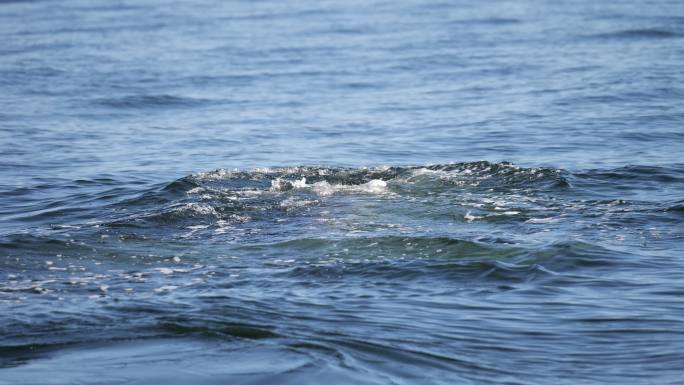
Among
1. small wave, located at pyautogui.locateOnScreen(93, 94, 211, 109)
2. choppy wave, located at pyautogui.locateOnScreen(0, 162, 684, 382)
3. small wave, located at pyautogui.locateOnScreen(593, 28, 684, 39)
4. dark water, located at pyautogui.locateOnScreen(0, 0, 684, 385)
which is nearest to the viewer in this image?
dark water, located at pyautogui.locateOnScreen(0, 0, 684, 385)

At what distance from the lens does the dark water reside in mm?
7336

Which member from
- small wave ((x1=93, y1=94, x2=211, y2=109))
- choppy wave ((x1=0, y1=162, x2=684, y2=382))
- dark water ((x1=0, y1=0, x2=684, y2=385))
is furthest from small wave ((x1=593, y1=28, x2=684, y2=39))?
choppy wave ((x1=0, y1=162, x2=684, y2=382))

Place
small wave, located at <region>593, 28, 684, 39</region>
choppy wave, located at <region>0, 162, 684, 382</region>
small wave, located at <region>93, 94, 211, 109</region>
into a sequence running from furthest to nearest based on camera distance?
small wave, located at <region>593, 28, 684, 39</region> → small wave, located at <region>93, 94, 211, 109</region> → choppy wave, located at <region>0, 162, 684, 382</region>

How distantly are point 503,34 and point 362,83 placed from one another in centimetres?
739

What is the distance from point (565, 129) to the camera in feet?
55.4

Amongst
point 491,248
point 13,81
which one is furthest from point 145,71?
point 491,248

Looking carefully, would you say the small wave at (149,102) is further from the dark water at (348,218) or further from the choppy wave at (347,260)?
the choppy wave at (347,260)

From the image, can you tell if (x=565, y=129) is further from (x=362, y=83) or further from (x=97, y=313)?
(x=97, y=313)

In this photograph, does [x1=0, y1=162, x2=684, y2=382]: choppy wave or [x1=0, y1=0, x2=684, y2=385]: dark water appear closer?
[x1=0, y1=0, x2=684, y2=385]: dark water

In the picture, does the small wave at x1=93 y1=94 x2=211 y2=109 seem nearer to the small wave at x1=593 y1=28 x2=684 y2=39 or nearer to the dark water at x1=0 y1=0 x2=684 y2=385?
the dark water at x1=0 y1=0 x2=684 y2=385

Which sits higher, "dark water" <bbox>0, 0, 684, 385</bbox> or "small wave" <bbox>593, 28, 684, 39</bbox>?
"small wave" <bbox>593, 28, 684, 39</bbox>

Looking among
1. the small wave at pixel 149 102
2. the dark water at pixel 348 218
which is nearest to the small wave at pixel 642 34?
the dark water at pixel 348 218

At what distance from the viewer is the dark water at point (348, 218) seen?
24.1ft

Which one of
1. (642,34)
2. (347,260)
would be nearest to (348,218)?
(347,260)
